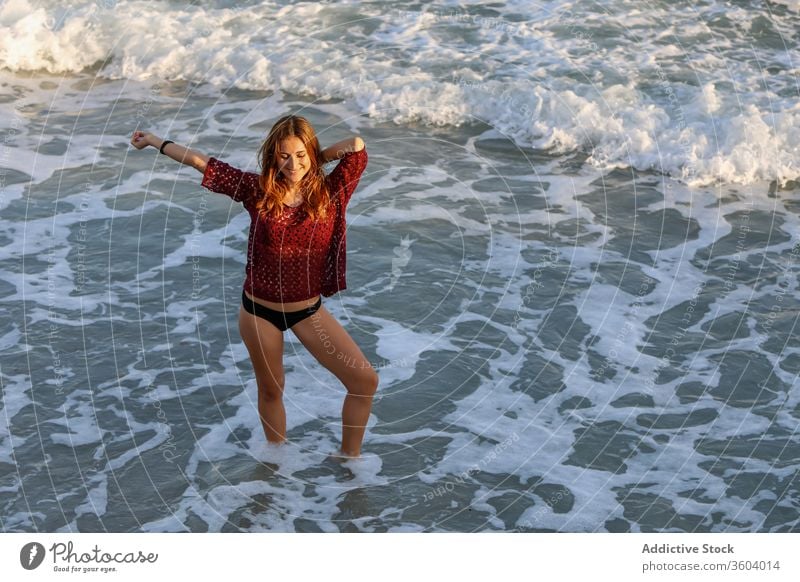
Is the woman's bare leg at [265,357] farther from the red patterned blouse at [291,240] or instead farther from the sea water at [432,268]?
the sea water at [432,268]

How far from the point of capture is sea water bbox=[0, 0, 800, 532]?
820 cm

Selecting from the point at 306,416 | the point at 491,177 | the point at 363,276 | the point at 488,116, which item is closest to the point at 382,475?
the point at 306,416

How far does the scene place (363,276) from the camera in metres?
11.1

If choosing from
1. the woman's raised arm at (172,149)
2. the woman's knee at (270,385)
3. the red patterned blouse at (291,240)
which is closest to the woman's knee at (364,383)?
the woman's knee at (270,385)

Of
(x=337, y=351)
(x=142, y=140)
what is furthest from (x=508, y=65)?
(x=142, y=140)

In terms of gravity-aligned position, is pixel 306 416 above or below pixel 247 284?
below

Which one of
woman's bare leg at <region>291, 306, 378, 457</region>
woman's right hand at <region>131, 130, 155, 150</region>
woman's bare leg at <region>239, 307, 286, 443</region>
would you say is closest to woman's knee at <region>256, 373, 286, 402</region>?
woman's bare leg at <region>239, 307, 286, 443</region>

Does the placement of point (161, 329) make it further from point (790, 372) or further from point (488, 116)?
point (488, 116)

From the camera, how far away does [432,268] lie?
11273 millimetres

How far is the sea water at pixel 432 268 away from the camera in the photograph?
8.20 metres

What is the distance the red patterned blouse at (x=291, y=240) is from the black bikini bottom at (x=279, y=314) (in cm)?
8

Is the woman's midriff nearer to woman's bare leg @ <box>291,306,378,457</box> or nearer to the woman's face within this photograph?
woman's bare leg @ <box>291,306,378,457</box>

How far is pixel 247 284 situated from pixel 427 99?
27.5 ft

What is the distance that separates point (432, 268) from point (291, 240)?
4156mm
